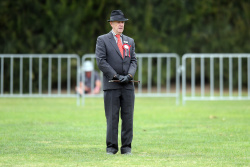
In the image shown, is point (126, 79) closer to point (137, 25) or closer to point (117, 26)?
point (117, 26)

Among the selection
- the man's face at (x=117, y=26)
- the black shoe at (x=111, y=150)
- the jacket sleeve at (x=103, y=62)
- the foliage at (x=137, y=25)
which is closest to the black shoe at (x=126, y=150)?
the black shoe at (x=111, y=150)

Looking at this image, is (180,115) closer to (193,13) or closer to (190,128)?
(190,128)

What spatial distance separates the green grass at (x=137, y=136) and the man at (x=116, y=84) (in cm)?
27

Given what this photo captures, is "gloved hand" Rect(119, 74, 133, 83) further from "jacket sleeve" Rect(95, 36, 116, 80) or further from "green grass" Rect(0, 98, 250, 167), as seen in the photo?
"green grass" Rect(0, 98, 250, 167)

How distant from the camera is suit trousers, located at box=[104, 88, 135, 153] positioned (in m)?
7.39

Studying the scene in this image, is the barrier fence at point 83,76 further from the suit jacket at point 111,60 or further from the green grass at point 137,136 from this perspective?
the suit jacket at point 111,60

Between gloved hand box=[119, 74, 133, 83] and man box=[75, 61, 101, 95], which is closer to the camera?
gloved hand box=[119, 74, 133, 83]

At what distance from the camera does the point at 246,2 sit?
67.3 ft

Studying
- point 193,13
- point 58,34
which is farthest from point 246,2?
point 58,34

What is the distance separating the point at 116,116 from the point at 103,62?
726mm

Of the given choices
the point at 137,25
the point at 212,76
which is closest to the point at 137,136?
the point at 212,76

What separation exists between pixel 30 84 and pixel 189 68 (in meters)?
5.81

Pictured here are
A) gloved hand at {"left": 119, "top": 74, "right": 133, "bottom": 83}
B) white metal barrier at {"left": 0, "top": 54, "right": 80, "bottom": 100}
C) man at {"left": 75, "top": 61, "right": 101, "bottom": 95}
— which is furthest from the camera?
man at {"left": 75, "top": 61, "right": 101, "bottom": 95}

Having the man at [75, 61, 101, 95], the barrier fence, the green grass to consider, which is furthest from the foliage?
the green grass
